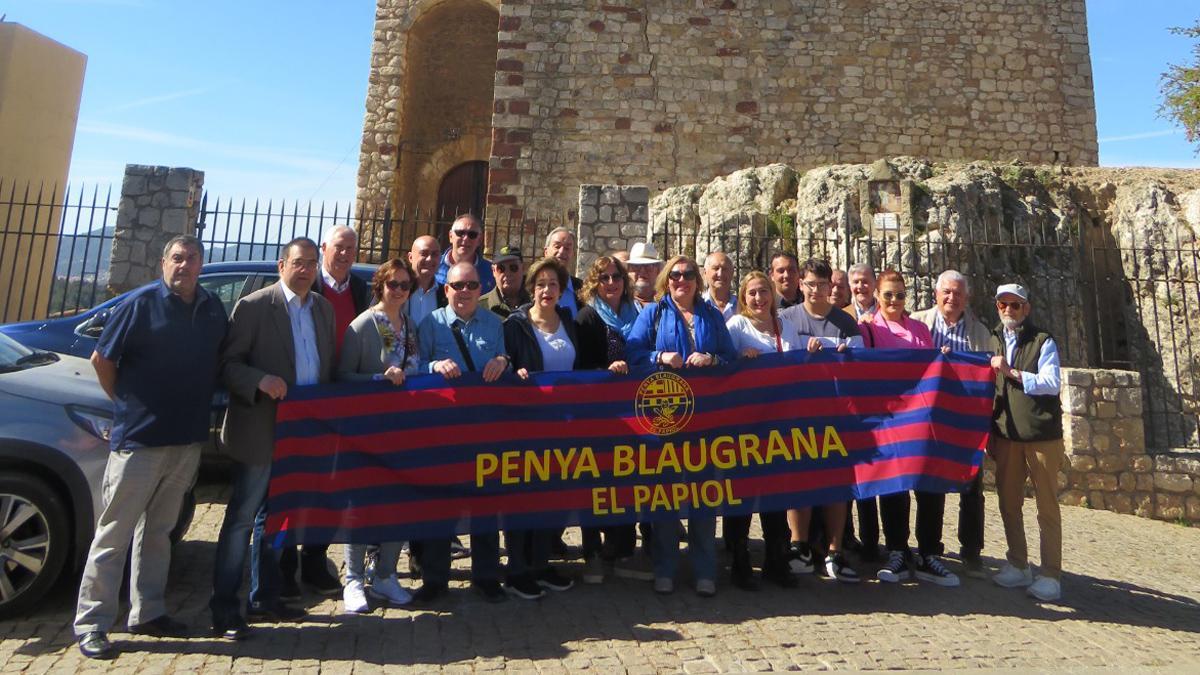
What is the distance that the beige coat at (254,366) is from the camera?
3.29m

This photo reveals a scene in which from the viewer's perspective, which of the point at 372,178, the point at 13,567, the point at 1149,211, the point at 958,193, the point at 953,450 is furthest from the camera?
the point at 372,178

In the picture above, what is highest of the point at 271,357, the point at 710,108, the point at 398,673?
the point at 710,108

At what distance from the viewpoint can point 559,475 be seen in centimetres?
380

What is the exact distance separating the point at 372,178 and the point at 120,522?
10524 millimetres

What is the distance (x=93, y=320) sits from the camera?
4879 mm

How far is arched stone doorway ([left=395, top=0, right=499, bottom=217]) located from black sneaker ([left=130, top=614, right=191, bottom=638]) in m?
11.3

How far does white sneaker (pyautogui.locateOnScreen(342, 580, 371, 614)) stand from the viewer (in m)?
3.49

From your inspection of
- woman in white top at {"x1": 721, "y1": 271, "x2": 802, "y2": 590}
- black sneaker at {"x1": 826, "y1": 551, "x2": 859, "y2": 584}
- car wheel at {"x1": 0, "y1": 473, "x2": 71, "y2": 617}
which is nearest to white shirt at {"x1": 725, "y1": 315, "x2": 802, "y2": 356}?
woman in white top at {"x1": 721, "y1": 271, "x2": 802, "y2": 590}

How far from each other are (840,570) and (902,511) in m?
0.54

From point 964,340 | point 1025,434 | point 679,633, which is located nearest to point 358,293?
point 679,633

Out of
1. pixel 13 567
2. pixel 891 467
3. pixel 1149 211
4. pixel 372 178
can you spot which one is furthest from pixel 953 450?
pixel 372 178

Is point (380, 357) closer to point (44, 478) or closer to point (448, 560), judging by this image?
point (448, 560)

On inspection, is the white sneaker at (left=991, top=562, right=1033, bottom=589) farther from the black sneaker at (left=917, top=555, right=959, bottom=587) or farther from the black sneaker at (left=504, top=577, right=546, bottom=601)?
the black sneaker at (left=504, top=577, right=546, bottom=601)

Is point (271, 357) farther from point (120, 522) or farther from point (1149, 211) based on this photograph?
point (1149, 211)
